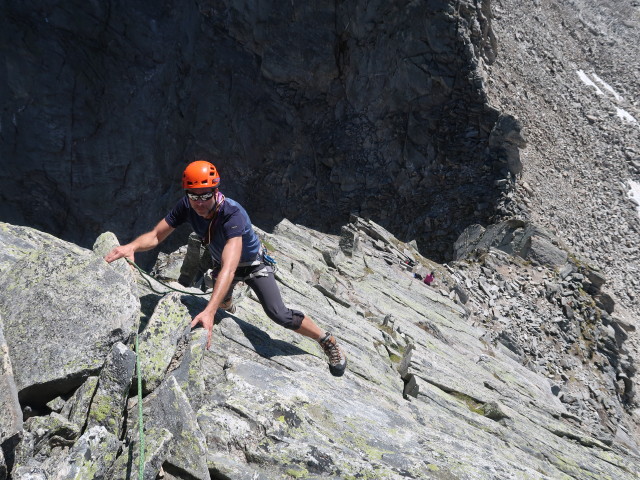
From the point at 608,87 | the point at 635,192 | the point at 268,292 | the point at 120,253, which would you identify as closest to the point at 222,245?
the point at 268,292

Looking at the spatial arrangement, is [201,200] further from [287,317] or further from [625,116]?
[625,116]

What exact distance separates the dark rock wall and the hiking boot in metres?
32.0

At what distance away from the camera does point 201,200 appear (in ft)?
24.6

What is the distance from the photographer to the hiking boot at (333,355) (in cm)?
882

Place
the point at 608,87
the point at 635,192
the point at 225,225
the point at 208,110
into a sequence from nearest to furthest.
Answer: the point at 225,225 → the point at 635,192 → the point at 608,87 → the point at 208,110

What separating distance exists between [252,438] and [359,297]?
1048cm

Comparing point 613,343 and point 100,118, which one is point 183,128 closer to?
point 100,118

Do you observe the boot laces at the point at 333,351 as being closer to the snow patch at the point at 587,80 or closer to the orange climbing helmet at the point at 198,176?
the orange climbing helmet at the point at 198,176

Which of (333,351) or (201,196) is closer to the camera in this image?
(201,196)

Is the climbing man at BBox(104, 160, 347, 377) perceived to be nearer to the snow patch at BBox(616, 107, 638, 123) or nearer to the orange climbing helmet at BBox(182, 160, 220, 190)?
the orange climbing helmet at BBox(182, 160, 220, 190)

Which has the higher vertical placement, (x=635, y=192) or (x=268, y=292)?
(x=635, y=192)

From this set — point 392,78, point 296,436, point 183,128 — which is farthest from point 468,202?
point 296,436

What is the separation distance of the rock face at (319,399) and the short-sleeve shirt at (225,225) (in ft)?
3.67

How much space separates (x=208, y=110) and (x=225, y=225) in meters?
45.6
